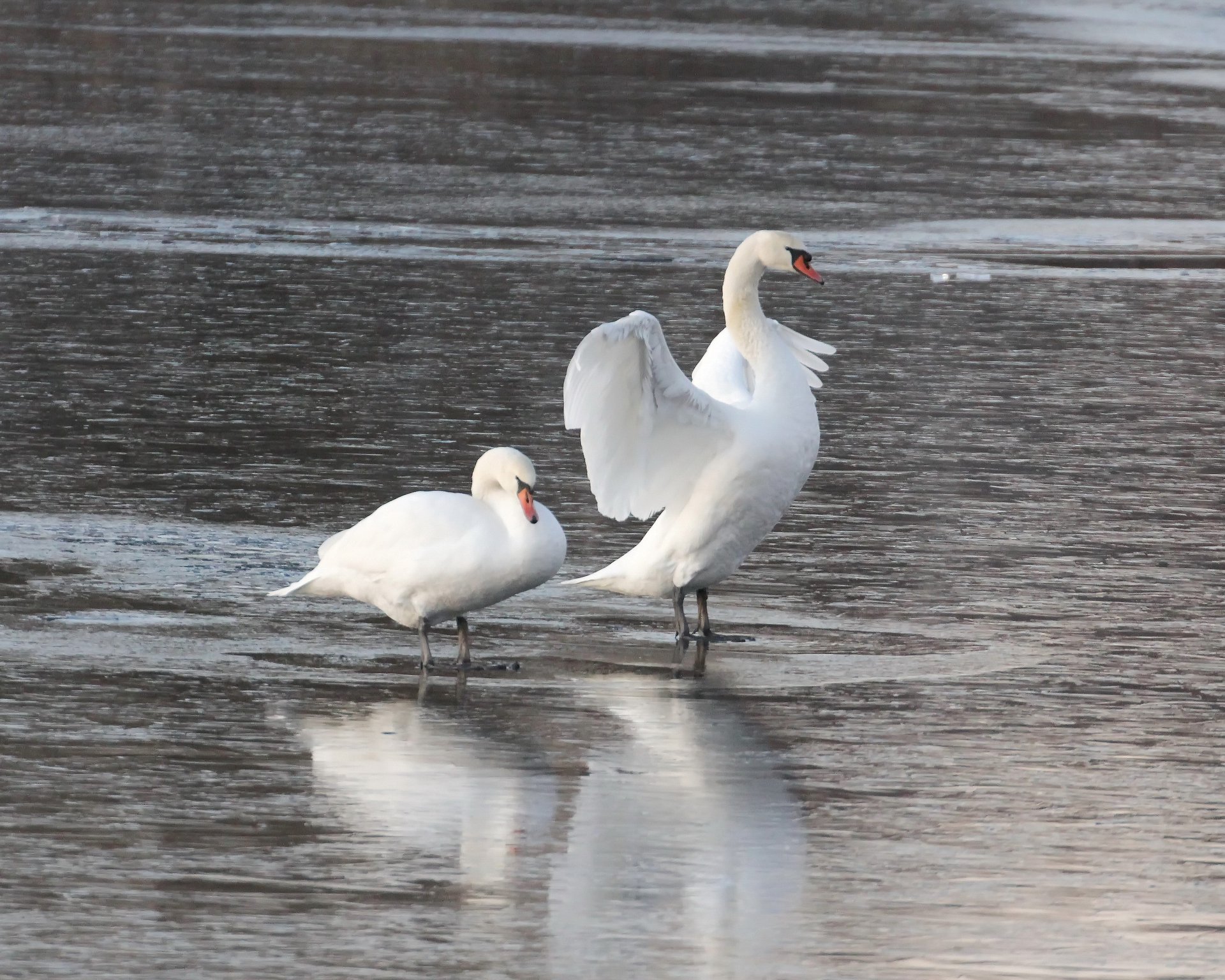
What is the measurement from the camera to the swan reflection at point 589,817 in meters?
5.77

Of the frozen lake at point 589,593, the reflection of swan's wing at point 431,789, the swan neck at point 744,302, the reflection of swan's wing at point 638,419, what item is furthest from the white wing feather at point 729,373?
the reflection of swan's wing at point 431,789

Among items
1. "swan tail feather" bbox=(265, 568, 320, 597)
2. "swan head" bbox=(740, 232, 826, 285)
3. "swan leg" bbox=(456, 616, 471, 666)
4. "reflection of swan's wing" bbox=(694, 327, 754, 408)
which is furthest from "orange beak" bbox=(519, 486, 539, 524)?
"swan head" bbox=(740, 232, 826, 285)

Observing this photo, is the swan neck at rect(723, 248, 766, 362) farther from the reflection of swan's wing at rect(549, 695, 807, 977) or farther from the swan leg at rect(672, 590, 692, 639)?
the reflection of swan's wing at rect(549, 695, 807, 977)

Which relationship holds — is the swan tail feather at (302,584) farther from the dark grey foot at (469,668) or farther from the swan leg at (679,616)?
the swan leg at (679,616)

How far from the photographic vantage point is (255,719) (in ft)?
24.8

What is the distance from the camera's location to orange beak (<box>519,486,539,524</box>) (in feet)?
26.5

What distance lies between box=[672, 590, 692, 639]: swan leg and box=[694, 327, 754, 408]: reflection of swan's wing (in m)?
0.93

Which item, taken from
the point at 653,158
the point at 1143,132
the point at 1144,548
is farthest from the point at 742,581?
the point at 1143,132

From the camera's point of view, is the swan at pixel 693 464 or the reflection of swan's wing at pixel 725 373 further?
the reflection of swan's wing at pixel 725 373

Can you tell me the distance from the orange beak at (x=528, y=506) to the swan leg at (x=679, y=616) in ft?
3.79

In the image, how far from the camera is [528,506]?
26.5 ft

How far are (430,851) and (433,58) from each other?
28.4 metres

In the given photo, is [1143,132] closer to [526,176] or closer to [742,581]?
[526,176]

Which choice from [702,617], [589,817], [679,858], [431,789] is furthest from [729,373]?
[679,858]
